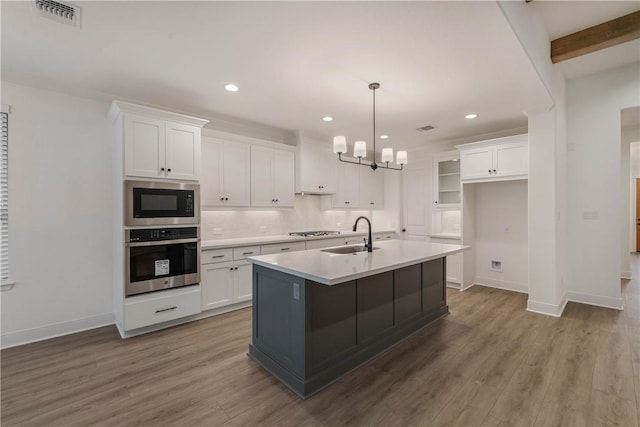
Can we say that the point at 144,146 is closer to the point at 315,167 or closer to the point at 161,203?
the point at 161,203

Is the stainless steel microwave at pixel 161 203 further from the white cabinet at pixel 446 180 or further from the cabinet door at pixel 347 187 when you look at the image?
the white cabinet at pixel 446 180

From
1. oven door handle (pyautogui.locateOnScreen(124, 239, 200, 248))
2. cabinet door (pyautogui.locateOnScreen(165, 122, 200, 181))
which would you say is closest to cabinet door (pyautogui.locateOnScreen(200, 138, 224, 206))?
cabinet door (pyautogui.locateOnScreen(165, 122, 200, 181))

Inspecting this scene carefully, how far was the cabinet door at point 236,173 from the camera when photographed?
13.1 feet

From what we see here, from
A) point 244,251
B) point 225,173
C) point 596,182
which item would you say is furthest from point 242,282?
point 596,182

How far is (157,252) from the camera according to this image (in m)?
3.18

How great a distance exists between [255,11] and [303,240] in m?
3.11

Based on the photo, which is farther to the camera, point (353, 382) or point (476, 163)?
point (476, 163)

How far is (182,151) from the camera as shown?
11.0 ft

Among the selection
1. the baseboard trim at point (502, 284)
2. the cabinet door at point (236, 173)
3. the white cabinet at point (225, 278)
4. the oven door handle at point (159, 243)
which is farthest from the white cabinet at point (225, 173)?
the baseboard trim at point (502, 284)

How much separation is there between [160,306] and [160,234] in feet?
2.63

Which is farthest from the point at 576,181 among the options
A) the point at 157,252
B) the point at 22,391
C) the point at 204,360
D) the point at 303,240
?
the point at 22,391

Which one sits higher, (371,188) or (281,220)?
(371,188)

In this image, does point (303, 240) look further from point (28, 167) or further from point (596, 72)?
point (596, 72)

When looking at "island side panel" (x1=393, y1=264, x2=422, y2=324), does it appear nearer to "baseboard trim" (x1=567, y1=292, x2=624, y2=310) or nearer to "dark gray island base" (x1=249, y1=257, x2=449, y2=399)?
"dark gray island base" (x1=249, y1=257, x2=449, y2=399)
